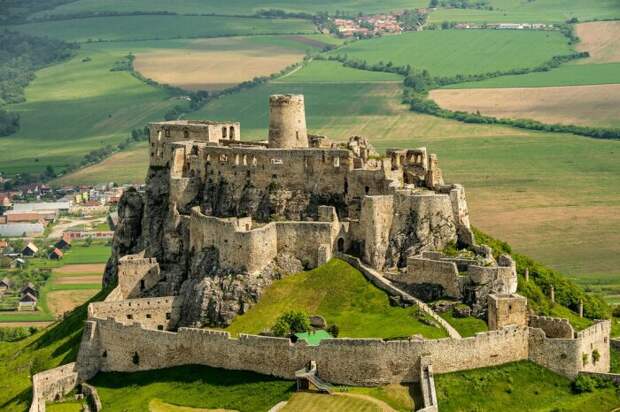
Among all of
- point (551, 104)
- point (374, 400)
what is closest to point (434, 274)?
point (374, 400)

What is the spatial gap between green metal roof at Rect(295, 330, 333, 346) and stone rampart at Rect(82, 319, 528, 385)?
0.82 m

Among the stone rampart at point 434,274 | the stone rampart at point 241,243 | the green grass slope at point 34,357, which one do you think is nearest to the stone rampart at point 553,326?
the stone rampart at point 434,274

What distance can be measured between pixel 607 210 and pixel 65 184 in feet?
263

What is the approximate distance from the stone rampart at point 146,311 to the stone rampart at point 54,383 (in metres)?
3.27

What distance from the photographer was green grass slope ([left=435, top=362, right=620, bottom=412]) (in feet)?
208

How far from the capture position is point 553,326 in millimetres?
67625

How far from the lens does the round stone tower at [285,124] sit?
83312 millimetres

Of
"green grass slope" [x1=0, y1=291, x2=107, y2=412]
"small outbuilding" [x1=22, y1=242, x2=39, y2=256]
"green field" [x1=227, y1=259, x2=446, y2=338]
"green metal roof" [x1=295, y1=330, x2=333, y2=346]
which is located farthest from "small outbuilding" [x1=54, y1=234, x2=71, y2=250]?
"green metal roof" [x1=295, y1=330, x2=333, y2=346]

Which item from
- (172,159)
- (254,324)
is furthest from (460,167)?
(254,324)

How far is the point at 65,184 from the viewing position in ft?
621

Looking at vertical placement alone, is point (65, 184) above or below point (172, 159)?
below

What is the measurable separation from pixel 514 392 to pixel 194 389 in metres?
15.9

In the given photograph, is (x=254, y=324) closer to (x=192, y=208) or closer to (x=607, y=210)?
(x=192, y=208)

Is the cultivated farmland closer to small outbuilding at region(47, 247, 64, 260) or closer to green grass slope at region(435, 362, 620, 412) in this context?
small outbuilding at region(47, 247, 64, 260)
